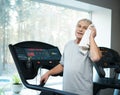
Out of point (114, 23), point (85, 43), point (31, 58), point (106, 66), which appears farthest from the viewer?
point (114, 23)

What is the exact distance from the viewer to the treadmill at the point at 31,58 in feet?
6.25

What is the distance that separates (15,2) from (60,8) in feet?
2.74

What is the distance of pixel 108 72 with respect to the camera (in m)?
3.77

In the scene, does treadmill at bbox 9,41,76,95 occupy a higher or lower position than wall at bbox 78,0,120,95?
lower

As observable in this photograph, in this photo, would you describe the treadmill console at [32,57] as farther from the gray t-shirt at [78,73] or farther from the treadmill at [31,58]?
the gray t-shirt at [78,73]

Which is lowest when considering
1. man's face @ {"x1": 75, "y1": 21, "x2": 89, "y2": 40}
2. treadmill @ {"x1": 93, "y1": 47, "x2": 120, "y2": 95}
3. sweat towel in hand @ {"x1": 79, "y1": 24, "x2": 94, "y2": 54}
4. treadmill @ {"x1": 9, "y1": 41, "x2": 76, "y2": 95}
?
treadmill @ {"x1": 93, "y1": 47, "x2": 120, "y2": 95}

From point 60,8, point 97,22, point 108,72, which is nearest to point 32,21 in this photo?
point 60,8

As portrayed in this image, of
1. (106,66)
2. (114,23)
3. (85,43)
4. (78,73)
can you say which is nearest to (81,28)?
(85,43)

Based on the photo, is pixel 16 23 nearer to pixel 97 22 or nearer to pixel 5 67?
pixel 5 67

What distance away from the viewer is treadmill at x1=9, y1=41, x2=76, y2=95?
1.91 meters

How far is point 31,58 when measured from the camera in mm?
2023

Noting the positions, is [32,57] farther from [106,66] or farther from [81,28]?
[106,66]

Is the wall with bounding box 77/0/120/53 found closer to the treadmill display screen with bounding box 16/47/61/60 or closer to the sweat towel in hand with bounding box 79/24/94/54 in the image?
the treadmill display screen with bounding box 16/47/61/60

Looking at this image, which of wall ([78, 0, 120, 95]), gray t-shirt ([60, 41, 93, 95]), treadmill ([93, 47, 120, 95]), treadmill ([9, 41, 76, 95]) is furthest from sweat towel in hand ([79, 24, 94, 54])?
wall ([78, 0, 120, 95])
